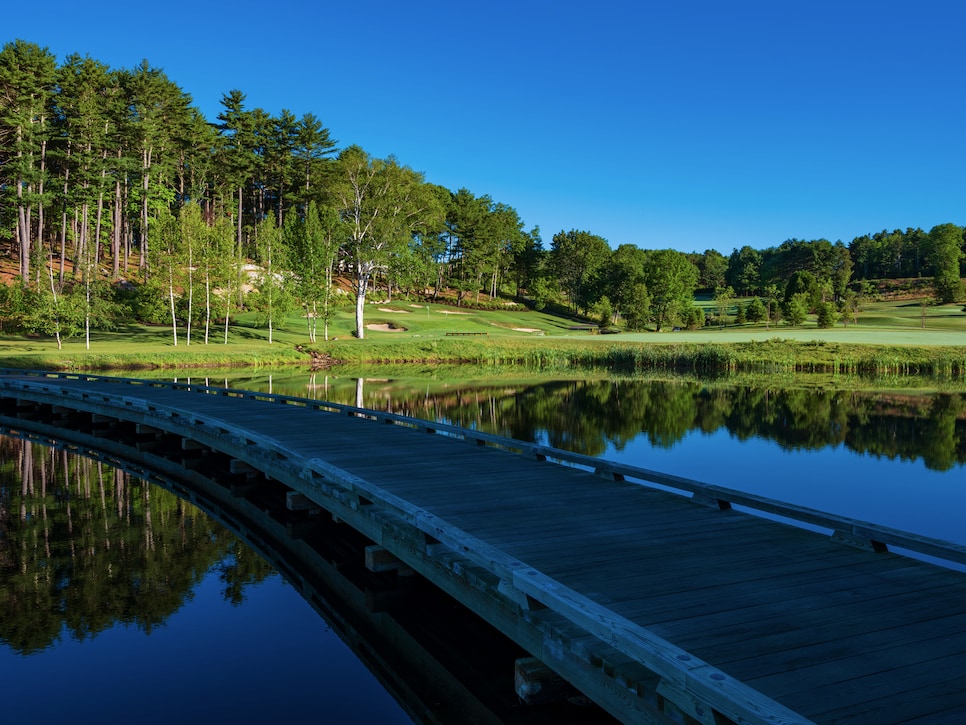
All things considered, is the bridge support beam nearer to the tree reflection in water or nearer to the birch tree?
the tree reflection in water

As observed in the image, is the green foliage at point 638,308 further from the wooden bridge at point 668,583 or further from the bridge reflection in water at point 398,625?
the bridge reflection in water at point 398,625

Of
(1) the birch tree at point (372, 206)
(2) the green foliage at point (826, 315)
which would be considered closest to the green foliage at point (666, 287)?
(2) the green foliage at point (826, 315)

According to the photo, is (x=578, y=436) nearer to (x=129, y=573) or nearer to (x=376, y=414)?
(x=376, y=414)

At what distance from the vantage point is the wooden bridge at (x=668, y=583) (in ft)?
16.6

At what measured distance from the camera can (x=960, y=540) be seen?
42.7 feet

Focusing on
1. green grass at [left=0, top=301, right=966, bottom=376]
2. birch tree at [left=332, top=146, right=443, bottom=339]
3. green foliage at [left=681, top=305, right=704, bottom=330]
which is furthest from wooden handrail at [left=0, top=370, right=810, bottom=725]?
green foliage at [left=681, top=305, right=704, bottom=330]

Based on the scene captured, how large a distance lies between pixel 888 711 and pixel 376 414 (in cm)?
1464

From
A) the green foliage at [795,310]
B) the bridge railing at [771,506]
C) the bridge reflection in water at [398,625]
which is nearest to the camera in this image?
the bridge reflection in water at [398,625]

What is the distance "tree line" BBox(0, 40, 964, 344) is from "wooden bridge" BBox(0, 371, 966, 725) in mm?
40511

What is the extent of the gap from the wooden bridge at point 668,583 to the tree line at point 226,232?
40.5m

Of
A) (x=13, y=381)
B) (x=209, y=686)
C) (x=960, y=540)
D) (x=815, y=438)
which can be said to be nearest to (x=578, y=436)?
(x=815, y=438)

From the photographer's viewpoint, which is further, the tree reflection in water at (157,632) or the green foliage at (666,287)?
the green foliage at (666,287)

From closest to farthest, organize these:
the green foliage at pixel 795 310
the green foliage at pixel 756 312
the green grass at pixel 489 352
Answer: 1. the green grass at pixel 489 352
2. the green foliage at pixel 795 310
3. the green foliage at pixel 756 312

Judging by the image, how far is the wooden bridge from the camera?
199 inches
